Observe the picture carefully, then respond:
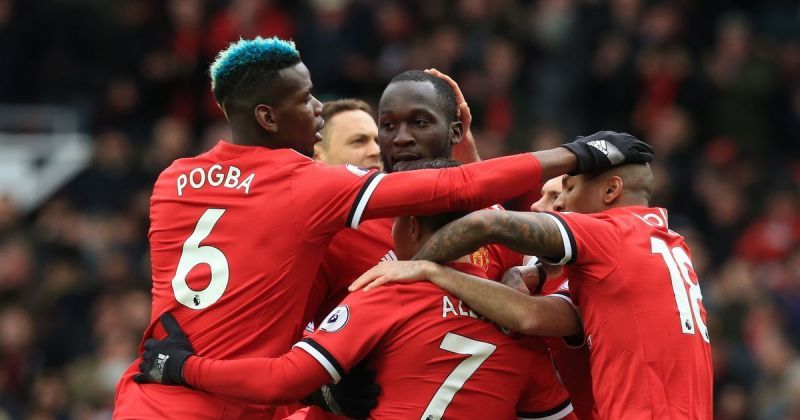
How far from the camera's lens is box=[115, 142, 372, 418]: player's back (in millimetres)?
5527

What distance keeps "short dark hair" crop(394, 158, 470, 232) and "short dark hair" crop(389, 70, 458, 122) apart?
39 cm

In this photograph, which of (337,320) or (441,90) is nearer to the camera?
(337,320)

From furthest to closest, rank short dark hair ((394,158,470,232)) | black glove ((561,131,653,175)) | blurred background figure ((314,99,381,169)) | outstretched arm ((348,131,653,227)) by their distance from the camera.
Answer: blurred background figure ((314,99,381,169)) → black glove ((561,131,653,175)) → short dark hair ((394,158,470,232)) → outstretched arm ((348,131,653,227))

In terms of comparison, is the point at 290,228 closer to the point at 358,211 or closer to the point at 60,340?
the point at 358,211

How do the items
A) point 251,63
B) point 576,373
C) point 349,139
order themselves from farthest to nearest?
point 349,139, point 576,373, point 251,63

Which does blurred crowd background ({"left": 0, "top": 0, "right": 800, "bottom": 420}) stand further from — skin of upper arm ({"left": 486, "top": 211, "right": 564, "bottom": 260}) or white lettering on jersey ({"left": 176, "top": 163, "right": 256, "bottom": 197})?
white lettering on jersey ({"left": 176, "top": 163, "right": 256, "bottom": 197})

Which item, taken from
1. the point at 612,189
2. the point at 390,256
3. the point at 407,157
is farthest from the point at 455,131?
the point at 612,189

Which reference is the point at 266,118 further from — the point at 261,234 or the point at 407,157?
the point at 407,157

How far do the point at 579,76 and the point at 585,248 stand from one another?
9.68 metres

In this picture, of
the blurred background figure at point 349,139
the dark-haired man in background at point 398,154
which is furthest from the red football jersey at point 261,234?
the blurred background figure at point 349,139

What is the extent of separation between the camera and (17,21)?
1570 centimetres

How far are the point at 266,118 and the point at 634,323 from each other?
1.66 m

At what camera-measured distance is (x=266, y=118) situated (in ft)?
18.8

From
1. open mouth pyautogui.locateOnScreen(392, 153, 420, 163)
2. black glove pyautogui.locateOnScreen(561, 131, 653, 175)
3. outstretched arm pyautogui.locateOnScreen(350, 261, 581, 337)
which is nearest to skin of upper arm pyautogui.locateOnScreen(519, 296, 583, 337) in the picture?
outstretched arm pyautogui.locateOnScreen(350, 261, 581, 337)
